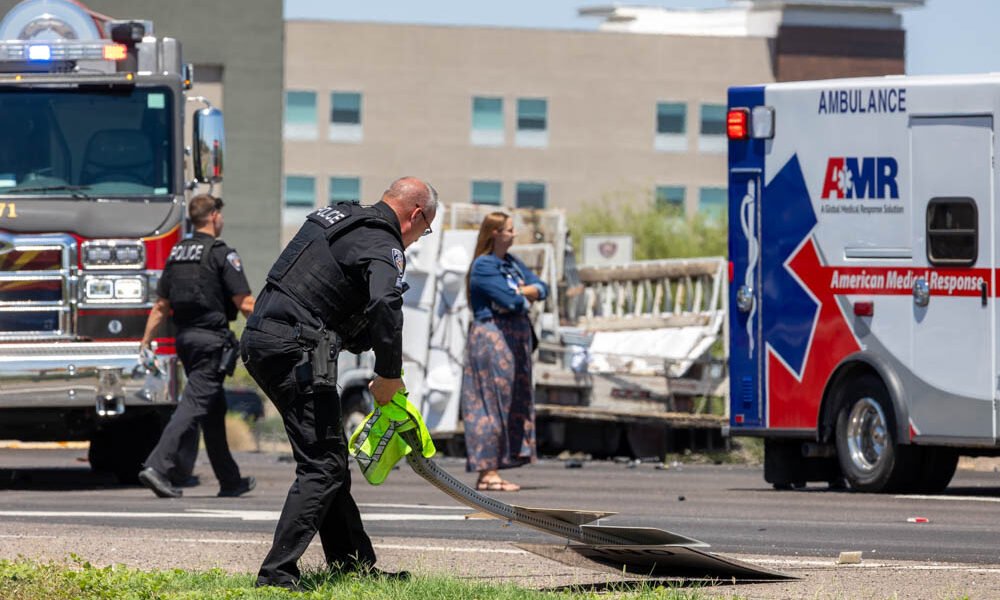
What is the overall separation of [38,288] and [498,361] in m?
3.46

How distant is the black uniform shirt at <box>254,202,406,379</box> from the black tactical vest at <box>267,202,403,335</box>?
23 millimetres

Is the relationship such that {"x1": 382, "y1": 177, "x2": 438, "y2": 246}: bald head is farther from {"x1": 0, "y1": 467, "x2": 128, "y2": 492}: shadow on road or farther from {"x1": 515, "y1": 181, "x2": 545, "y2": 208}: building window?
{"x1": 515, "y1": 181, "x2": 545, "y2": 208}: building window

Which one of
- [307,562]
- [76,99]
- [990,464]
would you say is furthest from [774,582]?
[990,464]

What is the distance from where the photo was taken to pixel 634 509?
39.4ft

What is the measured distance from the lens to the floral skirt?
44.2 ft

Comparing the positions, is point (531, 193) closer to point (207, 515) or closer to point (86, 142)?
point (86, 142)

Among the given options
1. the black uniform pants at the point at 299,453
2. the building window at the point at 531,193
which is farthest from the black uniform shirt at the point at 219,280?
the building window at the point at 531,193

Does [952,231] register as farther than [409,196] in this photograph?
Yes

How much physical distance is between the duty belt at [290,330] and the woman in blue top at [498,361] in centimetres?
600

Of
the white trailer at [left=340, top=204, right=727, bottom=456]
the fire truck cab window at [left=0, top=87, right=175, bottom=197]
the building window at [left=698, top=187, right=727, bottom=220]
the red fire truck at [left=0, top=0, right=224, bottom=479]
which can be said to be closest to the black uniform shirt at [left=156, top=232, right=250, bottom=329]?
the red fire truck at [left=0, top=0, right=224, bottom=479]

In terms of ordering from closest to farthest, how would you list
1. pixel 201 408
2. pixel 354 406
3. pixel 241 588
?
pixel 241 588
pixel 201 408
pixel 354 406

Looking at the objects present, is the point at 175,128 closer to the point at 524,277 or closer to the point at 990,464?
the point at 524,277

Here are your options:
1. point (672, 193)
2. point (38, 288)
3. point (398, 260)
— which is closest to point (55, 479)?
point (38, 288)

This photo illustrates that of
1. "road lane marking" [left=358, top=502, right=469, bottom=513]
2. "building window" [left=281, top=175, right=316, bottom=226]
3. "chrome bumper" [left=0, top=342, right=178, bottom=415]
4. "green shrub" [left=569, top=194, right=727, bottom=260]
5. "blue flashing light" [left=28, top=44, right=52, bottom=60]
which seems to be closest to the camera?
"road lane marking" [left=358, top=502, right=469, bottom=513]
